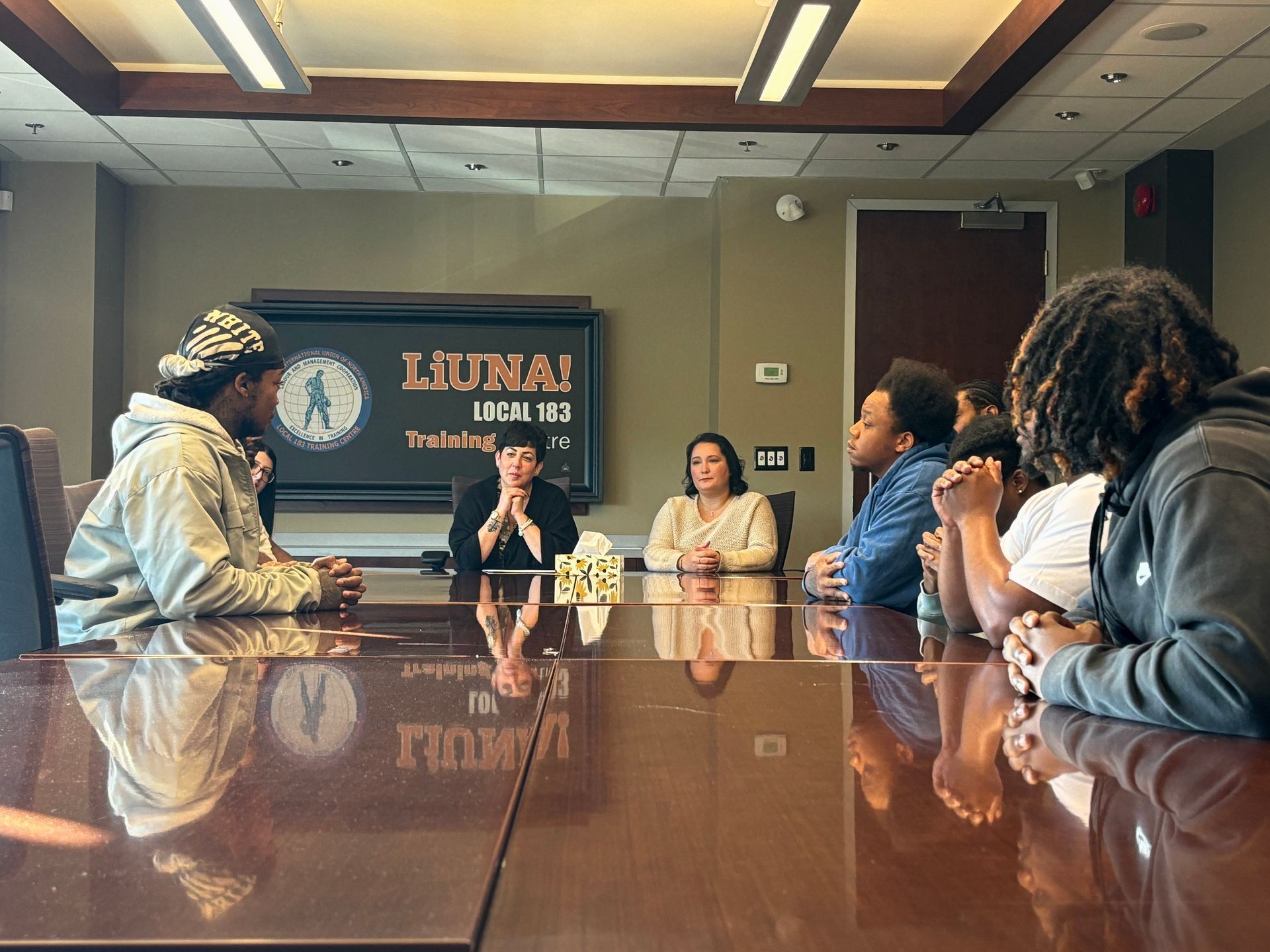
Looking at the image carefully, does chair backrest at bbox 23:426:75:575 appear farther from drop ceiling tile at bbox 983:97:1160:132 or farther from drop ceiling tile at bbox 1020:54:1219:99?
drop ceiling tile at bbox 983:97:1160:132

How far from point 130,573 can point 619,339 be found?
402 centimetres

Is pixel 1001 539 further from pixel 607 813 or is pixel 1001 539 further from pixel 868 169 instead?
pixel 868 169

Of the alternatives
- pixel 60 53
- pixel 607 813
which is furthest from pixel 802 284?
pixel 607 813

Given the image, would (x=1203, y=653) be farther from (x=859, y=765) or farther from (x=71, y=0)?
(x=71, y=0)

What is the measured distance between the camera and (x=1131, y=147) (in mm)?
5027

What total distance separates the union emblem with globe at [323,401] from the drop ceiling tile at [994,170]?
128 inches

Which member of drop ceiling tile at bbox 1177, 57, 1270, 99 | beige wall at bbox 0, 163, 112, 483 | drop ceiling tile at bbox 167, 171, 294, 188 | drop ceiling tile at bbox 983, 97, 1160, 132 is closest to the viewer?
drop ceiling tile at bbox 1177, 57, 1270, 99

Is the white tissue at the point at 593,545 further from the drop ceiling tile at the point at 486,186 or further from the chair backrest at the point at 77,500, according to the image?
the drop ceiling tile at the point at 486,186

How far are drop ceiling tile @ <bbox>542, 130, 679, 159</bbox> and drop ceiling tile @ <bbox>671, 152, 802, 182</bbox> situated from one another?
0.64 ft

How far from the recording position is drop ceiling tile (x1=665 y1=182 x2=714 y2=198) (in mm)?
5668

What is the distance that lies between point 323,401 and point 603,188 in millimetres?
1915

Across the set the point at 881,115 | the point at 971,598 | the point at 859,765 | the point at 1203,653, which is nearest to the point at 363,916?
the point at 859,765

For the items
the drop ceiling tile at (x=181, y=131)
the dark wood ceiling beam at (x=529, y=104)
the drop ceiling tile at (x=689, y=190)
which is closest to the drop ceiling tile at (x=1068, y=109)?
the dark wood ceiling beam at (x=529, y=104)

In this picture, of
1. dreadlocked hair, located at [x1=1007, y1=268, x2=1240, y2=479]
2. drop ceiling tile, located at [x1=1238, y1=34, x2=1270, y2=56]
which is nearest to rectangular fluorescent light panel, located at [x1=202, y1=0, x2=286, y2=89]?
dreadlocked hair, located at [x1=1007, y1=268, x2=1240, y2=479]
